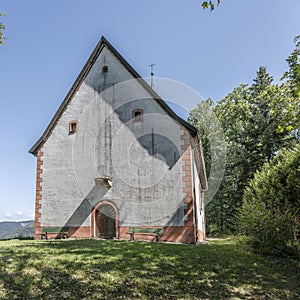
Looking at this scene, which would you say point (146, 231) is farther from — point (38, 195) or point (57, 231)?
point (38, 195)

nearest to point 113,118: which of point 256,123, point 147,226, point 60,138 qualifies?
point 60,138

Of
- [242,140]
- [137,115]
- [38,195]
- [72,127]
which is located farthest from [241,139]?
[38,195]

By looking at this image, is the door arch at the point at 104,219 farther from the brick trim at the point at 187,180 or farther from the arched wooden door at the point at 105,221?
the brick trim at the point at 187,180

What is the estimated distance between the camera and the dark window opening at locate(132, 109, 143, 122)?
1669 cm

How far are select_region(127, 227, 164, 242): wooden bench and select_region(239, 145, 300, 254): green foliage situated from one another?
4213 mm

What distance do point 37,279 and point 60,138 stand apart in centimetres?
1193

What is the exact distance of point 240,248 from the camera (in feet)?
40.5

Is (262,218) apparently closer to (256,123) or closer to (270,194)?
(270,194)

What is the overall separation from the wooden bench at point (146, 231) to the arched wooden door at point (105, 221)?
1445 millimetres

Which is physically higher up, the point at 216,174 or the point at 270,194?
the point at 216,174

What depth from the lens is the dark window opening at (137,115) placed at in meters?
16.7

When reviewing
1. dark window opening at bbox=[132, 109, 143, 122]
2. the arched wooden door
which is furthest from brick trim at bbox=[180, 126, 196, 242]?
the arched wooden door

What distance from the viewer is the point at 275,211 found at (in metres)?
12.4

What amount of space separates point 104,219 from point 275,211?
9.21 meters
